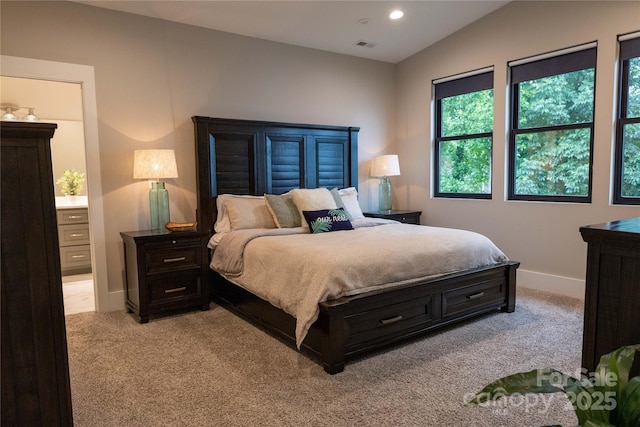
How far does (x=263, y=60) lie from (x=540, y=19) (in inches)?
112

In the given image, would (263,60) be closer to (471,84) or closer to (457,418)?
(471,84)

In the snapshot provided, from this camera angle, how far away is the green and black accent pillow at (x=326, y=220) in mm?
3775

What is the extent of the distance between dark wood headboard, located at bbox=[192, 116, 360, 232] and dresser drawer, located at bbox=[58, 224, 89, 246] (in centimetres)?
208

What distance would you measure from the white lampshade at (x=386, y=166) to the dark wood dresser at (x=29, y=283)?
424cm

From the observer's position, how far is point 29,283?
4.24ft

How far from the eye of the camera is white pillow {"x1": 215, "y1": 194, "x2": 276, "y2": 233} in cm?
399

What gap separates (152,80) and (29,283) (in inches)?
123

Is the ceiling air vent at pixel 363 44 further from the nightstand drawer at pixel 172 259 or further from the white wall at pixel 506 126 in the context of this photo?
the nightstand drawer at pixel 172 259

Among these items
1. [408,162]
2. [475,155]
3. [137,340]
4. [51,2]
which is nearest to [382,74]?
[408,162]

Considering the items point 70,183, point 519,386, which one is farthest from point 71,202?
point 519,386

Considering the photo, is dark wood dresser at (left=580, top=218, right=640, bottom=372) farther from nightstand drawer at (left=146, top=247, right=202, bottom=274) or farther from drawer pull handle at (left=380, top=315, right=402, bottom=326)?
nightstand drawer at (left=146, top=247, right=202, bottom=274)

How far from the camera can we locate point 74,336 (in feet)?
10.6

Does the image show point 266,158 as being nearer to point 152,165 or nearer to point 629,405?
point 152,165

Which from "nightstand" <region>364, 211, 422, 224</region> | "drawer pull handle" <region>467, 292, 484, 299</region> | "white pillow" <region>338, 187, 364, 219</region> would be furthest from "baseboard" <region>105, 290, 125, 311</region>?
"drawer pull handle" <region>467, 292, 484, 299</region>
